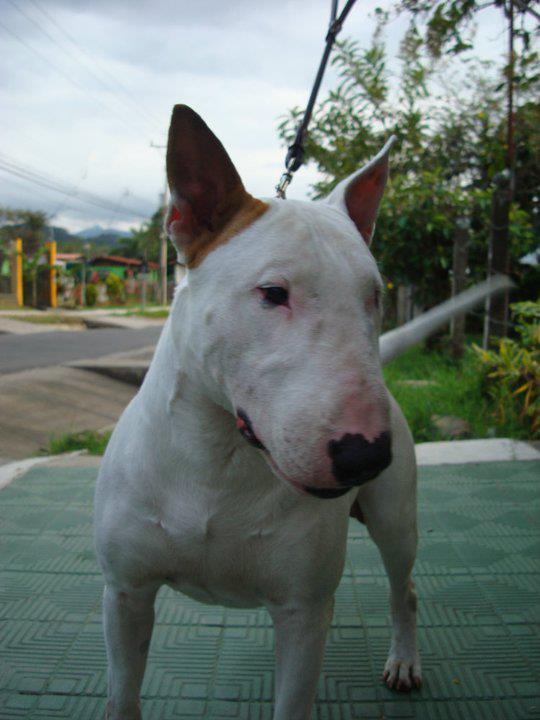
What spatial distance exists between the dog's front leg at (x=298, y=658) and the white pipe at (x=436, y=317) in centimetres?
73

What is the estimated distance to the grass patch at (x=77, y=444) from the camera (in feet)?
17.2

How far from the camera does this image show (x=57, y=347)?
12.3 metres

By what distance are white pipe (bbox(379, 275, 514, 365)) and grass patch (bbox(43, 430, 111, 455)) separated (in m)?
3.61

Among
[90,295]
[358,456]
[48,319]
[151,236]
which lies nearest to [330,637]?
[358,456]

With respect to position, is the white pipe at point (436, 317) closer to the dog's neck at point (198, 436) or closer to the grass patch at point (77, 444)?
the dog's neck at point (198, 436)

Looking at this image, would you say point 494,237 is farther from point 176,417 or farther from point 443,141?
point 176,417

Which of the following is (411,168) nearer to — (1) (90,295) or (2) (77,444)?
(2) (77,444)

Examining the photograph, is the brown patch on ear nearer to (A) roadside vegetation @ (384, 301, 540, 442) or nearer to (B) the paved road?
(A) roadside vegetation @ (384, 301, 540, 442)

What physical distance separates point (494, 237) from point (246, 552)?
5545 mm

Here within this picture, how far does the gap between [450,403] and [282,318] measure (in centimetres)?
489

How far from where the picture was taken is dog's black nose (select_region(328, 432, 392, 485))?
43.8 inches

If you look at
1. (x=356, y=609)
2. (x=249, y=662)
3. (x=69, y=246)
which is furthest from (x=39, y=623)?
(x=69, y=246)

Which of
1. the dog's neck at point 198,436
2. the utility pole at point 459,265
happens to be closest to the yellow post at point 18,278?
the utility pole at point 459,265

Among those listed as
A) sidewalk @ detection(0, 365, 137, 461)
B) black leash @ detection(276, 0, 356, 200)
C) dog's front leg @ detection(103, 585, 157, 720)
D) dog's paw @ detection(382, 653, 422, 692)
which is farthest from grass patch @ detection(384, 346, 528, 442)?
dog's front leg @ detection(103, 585, 157, 720)
